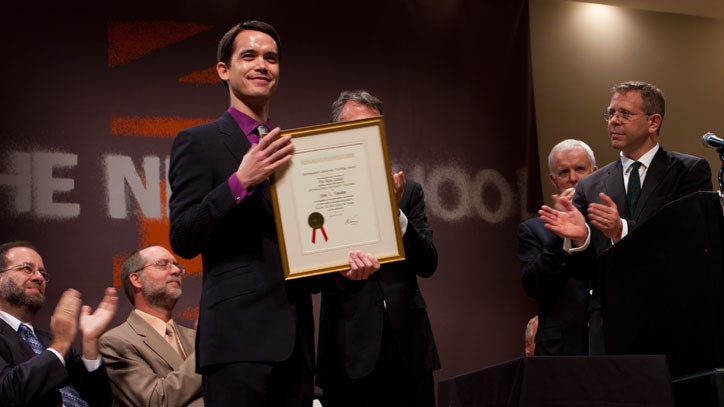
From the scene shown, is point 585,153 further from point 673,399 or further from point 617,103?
point 673,399

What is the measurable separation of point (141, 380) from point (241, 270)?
1507 mm

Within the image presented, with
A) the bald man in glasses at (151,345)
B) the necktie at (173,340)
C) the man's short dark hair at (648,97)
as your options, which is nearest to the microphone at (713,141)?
the man's short dark hair at (648,97)

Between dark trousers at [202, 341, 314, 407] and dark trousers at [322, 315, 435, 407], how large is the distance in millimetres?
668

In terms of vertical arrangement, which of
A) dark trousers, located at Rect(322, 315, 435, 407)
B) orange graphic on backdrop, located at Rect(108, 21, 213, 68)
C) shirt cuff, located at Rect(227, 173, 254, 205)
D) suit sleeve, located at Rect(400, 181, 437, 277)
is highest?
orange graphic on backdrop, located at Rect(108, 21, 213, 68)

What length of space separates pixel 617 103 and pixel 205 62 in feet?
7.46

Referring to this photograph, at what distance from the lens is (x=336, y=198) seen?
229 centimetres

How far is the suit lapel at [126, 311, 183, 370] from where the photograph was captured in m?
3.64

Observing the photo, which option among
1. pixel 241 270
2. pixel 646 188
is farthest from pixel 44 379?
pixel 646 188

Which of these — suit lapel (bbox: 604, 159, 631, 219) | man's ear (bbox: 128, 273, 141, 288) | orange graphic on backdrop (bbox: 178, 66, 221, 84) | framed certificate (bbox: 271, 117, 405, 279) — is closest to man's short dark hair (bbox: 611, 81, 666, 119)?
suit lapel (bbox: 604, 159, 631, 219)

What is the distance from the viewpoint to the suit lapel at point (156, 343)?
3637mm

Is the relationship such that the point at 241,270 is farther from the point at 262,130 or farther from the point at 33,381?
the point at 33,381

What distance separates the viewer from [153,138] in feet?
15.6

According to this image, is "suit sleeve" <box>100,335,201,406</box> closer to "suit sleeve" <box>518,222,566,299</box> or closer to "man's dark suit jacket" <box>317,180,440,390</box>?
"man's dark suit jacket" <box>317,180,440,390</box>

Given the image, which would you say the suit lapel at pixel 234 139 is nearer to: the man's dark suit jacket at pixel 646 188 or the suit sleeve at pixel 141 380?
the suit sleeve at pixel 141 380
